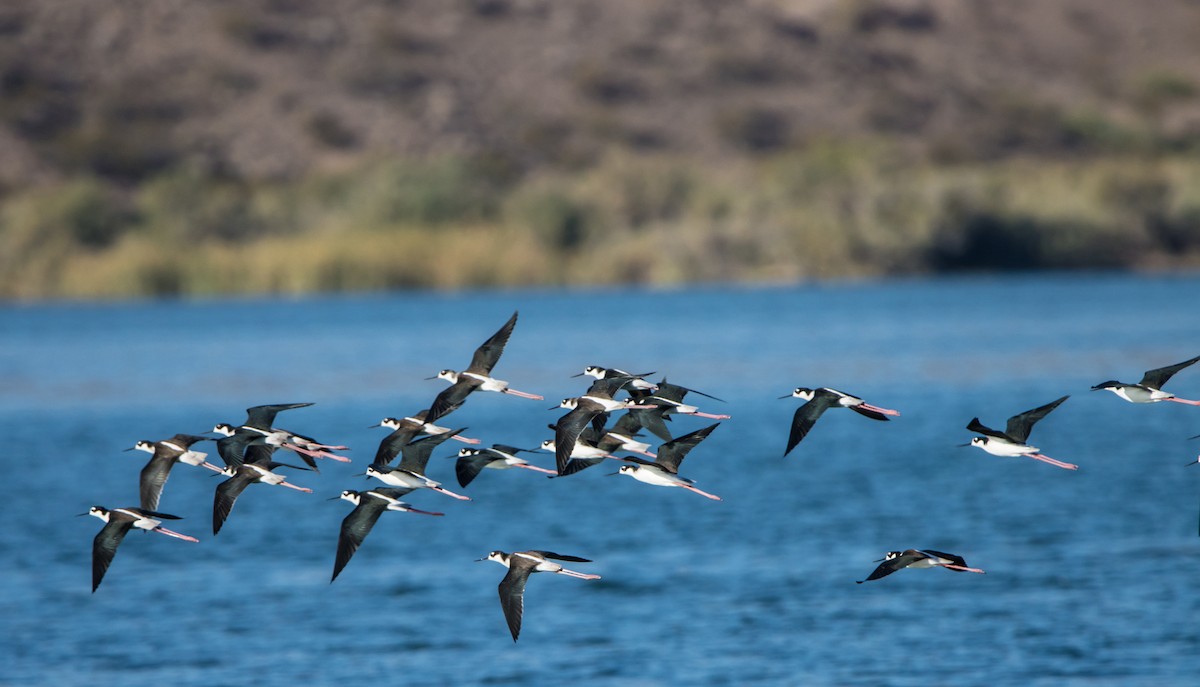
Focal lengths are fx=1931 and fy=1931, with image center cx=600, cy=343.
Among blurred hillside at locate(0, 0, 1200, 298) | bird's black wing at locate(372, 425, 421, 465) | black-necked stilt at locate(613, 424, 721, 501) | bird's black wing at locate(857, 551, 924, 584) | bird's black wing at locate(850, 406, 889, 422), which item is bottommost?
bird's black wing at locate(857, 551, 924, 584)

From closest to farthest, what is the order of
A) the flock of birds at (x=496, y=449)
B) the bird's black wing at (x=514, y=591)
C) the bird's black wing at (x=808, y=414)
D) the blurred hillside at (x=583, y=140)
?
the bird's black wing at (x=514, y=591) → the flock of birds at (x=496, y=449) → the bird's black wing at (x=808, y=414) → the blurred hillside at (x=583, y=140)

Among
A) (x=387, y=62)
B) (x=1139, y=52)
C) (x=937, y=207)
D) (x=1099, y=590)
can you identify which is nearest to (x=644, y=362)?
(x=1099, y=590)

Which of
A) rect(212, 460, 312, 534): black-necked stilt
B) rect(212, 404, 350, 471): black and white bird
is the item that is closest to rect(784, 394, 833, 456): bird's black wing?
rect(212, 404, 350, 471): black and white bird

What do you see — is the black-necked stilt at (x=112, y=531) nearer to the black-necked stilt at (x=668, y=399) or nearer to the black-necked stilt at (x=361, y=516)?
the black-necked stilt at (x=361, y=516)

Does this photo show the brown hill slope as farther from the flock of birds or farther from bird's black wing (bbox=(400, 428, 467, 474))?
bird's black wing (bbox=(400, 428, 467, 474))

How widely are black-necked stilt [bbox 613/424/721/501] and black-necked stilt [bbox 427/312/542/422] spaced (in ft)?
3.09

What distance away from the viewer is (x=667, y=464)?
45.8ft

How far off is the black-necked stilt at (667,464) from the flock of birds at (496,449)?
0.01m

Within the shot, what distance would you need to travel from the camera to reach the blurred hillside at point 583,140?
270ft

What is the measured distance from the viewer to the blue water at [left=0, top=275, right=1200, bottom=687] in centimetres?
1870

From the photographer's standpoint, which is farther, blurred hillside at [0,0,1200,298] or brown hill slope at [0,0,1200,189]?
brown hill slope at [0,0,1200,189]

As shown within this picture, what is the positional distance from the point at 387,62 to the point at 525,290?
31942 mm

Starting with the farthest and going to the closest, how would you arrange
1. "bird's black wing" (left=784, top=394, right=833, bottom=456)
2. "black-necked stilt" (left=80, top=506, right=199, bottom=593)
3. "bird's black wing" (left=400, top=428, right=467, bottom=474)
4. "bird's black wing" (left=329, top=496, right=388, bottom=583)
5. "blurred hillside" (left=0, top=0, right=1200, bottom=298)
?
"blurred hillside" (left=0, top=0, right=1200, bottom=298), "bird's black wing" (left=400, top=428, right=467, bottom=474), "bird's black wing" (left=784, top=394, right=833, bottom=456), "black-necked stilt" (left=80, top=506, right=199, bottom=593), "bird's black wing" (left=329, top=496, right=388, bottom=583)

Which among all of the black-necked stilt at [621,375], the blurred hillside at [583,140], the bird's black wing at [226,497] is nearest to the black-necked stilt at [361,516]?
the bird's black wing at [226,497]
